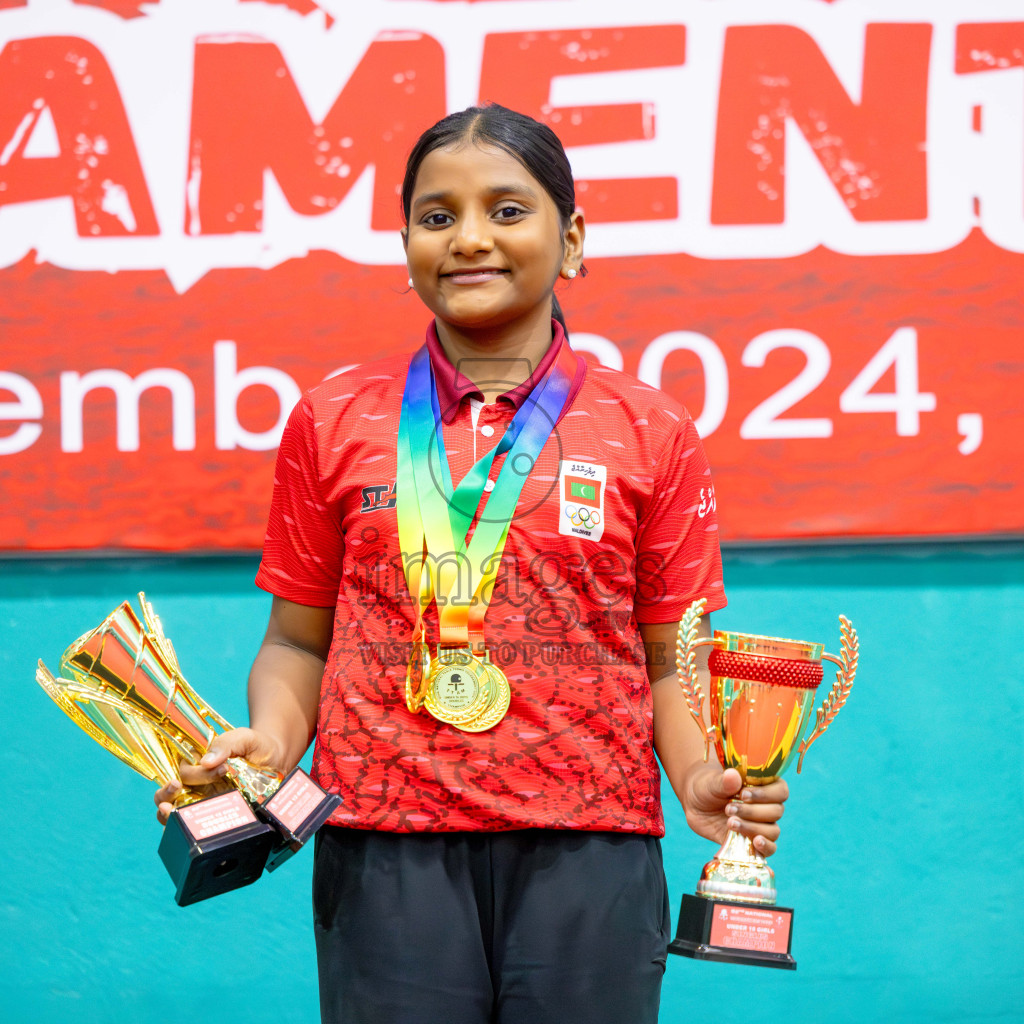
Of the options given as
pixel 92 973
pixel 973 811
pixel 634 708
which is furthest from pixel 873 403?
pixel 92 973

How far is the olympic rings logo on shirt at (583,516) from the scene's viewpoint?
1.04m

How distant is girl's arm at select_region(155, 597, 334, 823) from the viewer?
3.38 ft

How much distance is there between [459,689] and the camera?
3.27ft

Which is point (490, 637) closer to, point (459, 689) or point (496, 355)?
point (459, 689)

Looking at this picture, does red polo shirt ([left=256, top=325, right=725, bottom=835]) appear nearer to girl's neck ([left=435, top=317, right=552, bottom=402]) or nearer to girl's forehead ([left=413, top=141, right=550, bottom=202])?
girl's neck ([left=435, top=317, right=552, bottom=402])

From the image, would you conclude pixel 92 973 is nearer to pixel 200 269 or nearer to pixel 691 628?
pixel 200 269

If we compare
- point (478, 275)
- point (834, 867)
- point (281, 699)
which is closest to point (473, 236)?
point (478, 275)

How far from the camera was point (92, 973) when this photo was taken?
205cm

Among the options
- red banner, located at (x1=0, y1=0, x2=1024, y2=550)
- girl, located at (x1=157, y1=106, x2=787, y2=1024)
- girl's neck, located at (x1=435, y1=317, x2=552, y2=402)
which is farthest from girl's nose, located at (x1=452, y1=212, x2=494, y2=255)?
red banner, located at (x1=0, y1=0, x2=1024, y2=550)

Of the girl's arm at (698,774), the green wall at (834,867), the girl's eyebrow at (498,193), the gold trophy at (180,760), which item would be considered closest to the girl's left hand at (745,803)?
the girl's arm at (698,774)

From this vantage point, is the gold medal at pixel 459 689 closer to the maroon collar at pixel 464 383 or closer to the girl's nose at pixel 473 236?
the maroon collar at pixel 464 383

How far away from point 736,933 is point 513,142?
2.63ft

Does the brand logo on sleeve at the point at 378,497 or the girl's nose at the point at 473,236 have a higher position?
the girl's nose at the point at 473,236

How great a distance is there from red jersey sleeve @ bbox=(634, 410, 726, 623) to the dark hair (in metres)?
0.27
